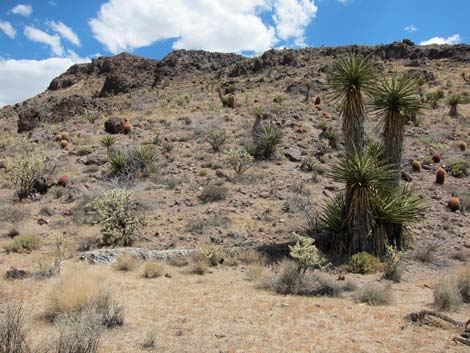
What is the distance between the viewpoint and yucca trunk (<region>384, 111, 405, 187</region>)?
10992mm

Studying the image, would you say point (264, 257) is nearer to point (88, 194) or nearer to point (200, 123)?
point (88, 194)

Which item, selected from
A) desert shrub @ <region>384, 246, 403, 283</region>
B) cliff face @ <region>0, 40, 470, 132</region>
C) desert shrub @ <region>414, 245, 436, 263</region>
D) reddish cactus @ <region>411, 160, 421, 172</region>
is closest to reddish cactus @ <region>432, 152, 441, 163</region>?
reddish cactus @ <region>411, 160, 421, 172</region>

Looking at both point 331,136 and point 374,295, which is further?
point 331,136

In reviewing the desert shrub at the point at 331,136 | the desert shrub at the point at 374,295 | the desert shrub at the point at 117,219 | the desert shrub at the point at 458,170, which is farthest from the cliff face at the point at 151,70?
the desert shrub at the point at 374,295

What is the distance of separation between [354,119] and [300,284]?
17.8ft

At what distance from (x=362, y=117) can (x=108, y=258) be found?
7.64 metres

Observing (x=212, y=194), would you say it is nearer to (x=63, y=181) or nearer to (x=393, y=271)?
(x=63, y=181)

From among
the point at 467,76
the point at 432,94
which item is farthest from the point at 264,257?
the point at 467,76

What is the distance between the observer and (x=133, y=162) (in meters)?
16.6

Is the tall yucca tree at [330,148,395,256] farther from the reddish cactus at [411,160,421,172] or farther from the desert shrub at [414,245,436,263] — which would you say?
the reddish cactus at [411,160,421,172]

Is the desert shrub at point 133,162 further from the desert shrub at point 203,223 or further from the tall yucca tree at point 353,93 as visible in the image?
the tall yucca tree at point 353,93

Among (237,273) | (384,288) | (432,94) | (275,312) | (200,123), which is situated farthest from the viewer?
(432,94)

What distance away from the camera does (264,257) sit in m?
9.71

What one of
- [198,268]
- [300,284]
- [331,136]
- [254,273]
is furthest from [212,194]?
[331,136]
